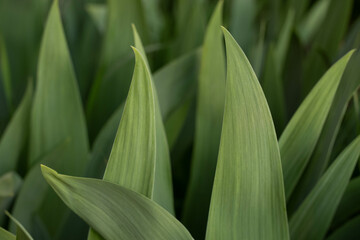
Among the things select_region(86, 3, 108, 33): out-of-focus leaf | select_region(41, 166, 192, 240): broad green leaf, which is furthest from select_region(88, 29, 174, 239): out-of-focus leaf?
select_region(86, 3, 108, 33): out-of-focus leaf

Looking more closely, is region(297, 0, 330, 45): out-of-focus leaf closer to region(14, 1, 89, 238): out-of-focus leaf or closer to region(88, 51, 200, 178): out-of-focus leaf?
region(88, 51, 200, 178): out-of-focus leaf

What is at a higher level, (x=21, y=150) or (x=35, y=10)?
(x=35, y=10)

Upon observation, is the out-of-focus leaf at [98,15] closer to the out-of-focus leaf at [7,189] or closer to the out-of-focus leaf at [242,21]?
the out-of-focus leaf at [242,21]

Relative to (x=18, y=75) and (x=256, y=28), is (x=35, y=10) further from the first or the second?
(x=256, y=28)

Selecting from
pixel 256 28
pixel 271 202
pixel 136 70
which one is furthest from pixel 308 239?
pixel 256 28

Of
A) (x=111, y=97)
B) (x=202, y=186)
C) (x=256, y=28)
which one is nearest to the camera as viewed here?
(x=202, y=186)

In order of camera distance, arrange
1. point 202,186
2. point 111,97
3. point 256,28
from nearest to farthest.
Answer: point 202,186, point 111,97, point 256,28

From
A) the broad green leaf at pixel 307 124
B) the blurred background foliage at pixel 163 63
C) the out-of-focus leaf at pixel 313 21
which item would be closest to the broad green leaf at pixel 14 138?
the blurred background foliage at pixel 163 63

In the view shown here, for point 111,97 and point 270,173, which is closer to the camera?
point 270,173
